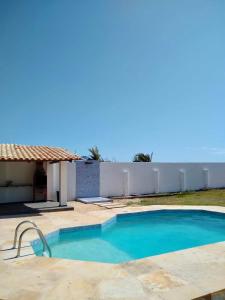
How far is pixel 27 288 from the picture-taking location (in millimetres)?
5668

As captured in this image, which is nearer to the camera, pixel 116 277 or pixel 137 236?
pixel 116 277

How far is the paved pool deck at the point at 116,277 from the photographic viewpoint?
17.8 ft

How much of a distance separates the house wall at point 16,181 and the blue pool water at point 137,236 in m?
7.35

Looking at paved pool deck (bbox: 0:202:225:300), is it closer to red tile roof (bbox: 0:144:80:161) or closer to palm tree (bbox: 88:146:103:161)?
red tile roof (bbox: 0:144:80:161)

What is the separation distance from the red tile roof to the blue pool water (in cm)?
496

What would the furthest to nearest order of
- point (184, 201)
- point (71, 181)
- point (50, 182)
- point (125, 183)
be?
point (125, 183) < point (71, 181) < point (184, 201) < point (50, 182)

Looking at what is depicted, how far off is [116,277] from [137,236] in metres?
6.70

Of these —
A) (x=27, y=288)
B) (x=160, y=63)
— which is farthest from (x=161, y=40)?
(x=27, y=288)

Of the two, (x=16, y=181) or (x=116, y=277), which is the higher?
(x=16, y=181)

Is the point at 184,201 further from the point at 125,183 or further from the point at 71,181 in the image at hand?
the point at 71,181

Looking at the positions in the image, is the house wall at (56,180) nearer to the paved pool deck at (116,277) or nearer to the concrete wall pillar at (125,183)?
the concrete wall pillar at (125,183)

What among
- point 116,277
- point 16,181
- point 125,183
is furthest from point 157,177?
point 116,277

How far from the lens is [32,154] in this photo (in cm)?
1675

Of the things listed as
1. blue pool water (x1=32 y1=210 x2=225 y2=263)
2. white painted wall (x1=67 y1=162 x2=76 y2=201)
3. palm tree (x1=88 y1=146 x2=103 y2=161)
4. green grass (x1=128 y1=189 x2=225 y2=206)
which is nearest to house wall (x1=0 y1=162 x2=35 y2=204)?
white painted wall (x1=67 y1=162 x2=76 y2=201)
